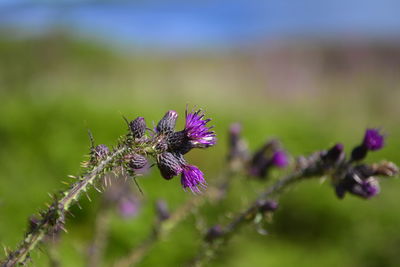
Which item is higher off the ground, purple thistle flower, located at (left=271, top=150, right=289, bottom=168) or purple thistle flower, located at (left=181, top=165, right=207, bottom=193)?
purple thistle flower, located at (left=181, top=165, right=207, bottom=193)

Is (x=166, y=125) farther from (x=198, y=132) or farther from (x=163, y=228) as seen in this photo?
(x=163, y=228)

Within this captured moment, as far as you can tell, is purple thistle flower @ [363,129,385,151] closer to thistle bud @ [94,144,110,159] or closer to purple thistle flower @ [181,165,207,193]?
purple thistle flower @ [181,165,207,193]

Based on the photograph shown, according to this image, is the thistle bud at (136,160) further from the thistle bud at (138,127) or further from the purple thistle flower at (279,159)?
the purple thistle flower at (279,159)

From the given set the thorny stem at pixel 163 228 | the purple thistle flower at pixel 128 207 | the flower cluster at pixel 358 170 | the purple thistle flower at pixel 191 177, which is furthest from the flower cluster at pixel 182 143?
the purple thistle flower at pixel 128 207

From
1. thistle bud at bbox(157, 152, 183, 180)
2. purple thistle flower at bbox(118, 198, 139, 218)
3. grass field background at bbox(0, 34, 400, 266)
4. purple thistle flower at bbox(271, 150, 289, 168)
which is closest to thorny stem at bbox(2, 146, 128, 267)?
thistle bud at bbox(157, 152, 183, 180)

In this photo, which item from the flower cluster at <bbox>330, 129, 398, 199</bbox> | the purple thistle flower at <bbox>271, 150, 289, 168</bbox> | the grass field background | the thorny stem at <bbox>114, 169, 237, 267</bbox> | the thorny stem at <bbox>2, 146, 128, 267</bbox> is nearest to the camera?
the thorny stem at <bbox>2, 146, 128, 267</bbox>

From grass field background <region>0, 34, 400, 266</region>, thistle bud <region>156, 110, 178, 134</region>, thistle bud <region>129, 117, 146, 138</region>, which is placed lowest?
grass field background <region>0, 34, 400, 266</region>

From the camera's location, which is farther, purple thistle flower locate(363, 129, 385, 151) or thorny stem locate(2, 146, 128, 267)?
purple thistle flower locate(363, 129, 385, 151)

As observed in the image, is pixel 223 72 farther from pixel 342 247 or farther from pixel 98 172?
pixel 98 172
